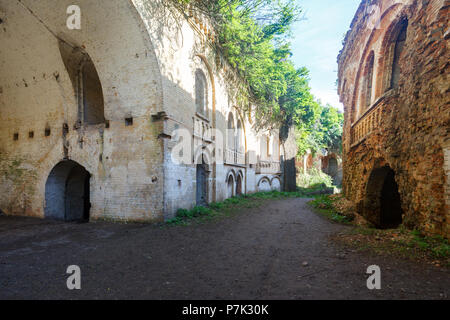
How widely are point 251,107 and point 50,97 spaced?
12.7 metres

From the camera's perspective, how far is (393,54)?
6.71 m

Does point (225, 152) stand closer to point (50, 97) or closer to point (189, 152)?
point (189, 152)

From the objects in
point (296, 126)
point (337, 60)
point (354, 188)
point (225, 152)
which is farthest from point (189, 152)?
point (296, 126)

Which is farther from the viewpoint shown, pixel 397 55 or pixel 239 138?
pixel 239 138

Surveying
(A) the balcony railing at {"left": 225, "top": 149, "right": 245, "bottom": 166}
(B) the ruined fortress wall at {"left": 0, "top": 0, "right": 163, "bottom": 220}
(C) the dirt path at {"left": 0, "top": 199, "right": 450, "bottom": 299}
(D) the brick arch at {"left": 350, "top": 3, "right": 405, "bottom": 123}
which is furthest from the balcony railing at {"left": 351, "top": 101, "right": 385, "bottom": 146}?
(B) the ruined fortress wall at {"left": 0, "top": 0, "right": 163, "bottom": 220}

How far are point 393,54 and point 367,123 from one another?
7.04 feet

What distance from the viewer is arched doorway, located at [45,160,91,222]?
8.94m

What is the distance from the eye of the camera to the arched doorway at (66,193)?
8.94 meters

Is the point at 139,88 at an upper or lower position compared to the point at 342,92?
lower

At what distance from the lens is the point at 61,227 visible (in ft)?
23.6

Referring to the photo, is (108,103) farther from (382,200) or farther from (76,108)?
(382,200)

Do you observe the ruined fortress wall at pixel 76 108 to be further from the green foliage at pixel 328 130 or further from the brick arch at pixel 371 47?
the green foliage at pixel 328 130

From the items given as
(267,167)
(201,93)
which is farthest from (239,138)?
(201,93)

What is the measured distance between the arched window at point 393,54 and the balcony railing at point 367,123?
68cm
